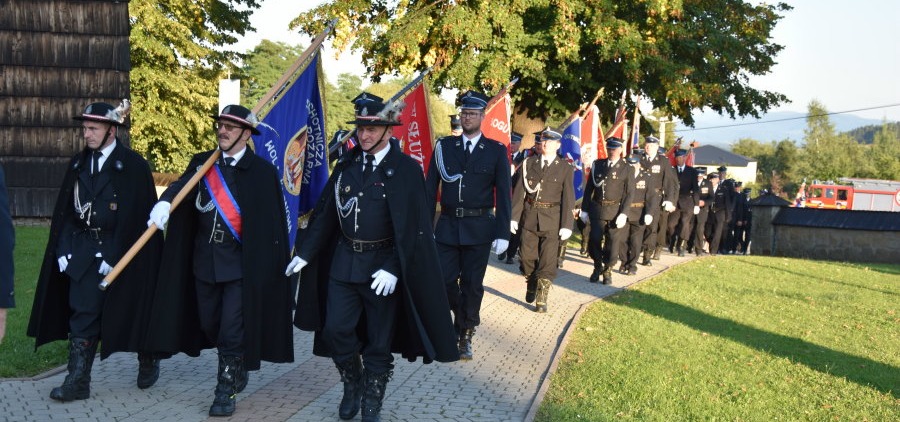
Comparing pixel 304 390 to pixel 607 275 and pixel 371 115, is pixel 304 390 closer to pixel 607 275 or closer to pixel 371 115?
pixel 371 115

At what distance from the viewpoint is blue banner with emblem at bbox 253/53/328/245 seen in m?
9.42

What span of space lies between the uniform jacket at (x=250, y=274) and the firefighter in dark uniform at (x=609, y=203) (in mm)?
9223

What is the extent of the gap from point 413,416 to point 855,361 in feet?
16.3

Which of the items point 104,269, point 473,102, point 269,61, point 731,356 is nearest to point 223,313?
point 104,269

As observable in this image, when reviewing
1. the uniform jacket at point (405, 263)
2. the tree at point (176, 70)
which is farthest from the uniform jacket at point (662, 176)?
the tree at point (176, 70)

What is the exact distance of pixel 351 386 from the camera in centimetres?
712

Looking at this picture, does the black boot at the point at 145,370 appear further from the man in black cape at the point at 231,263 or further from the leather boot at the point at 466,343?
the leather boot at the point at 466,343

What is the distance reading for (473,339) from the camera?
10.5 meters

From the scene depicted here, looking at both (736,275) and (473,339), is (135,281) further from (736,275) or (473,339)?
(736,275)

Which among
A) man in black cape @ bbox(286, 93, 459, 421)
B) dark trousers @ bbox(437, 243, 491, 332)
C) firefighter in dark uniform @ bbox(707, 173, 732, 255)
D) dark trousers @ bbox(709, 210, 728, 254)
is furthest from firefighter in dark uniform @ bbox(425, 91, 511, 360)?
dark trousers @ bbox(709, 210, 728, 254)

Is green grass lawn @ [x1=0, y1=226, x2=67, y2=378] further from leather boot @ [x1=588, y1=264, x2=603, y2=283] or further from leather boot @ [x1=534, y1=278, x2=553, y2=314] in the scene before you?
leather boot @ [x1=588, y1=264, x2=603, y2=283]

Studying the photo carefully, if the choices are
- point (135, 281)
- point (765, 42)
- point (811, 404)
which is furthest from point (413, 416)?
point (765, 42)

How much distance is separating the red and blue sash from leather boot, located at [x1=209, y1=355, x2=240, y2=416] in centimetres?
84

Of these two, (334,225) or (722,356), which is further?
(722,356)
